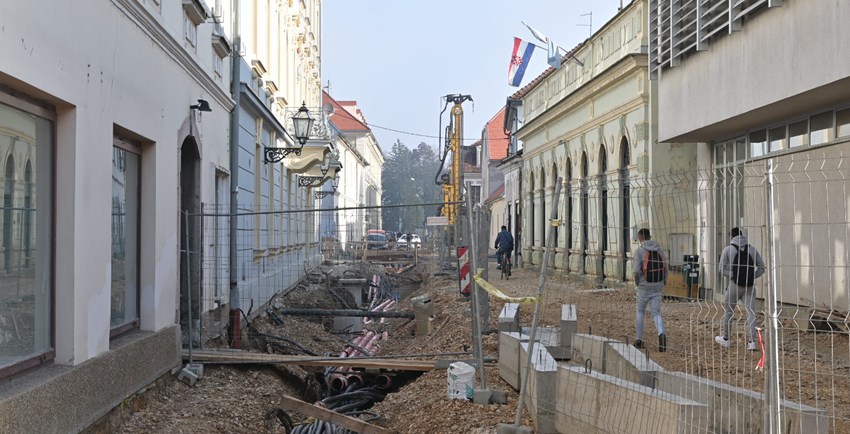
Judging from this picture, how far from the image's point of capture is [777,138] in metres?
13.0

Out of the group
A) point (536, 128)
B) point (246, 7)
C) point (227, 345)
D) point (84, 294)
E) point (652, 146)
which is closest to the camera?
point (84, 294)

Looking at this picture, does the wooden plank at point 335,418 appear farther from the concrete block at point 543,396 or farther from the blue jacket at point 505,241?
the blue jacket at point 505,241

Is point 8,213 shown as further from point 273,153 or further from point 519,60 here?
point 519,60

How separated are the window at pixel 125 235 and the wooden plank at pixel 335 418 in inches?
70.3

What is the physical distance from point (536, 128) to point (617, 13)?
10.0 m

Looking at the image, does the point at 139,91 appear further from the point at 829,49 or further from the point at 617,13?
the point at 617,13

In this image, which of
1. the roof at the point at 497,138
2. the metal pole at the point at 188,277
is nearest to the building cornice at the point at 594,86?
the metal pole at the point at 188,277

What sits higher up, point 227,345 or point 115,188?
point 115,188

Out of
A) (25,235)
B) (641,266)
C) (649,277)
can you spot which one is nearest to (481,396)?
(649,277)

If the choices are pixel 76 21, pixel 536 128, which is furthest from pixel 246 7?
pixel 536 128

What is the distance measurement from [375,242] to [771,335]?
8837 mm

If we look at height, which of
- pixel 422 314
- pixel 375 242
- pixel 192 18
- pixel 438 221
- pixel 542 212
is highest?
pixel 192 18

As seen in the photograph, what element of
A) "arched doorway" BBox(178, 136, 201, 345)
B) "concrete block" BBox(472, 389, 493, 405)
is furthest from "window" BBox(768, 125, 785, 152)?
"arched doorway" BBox(178, 136, 201, 345)

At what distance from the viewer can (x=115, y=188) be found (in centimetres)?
812
